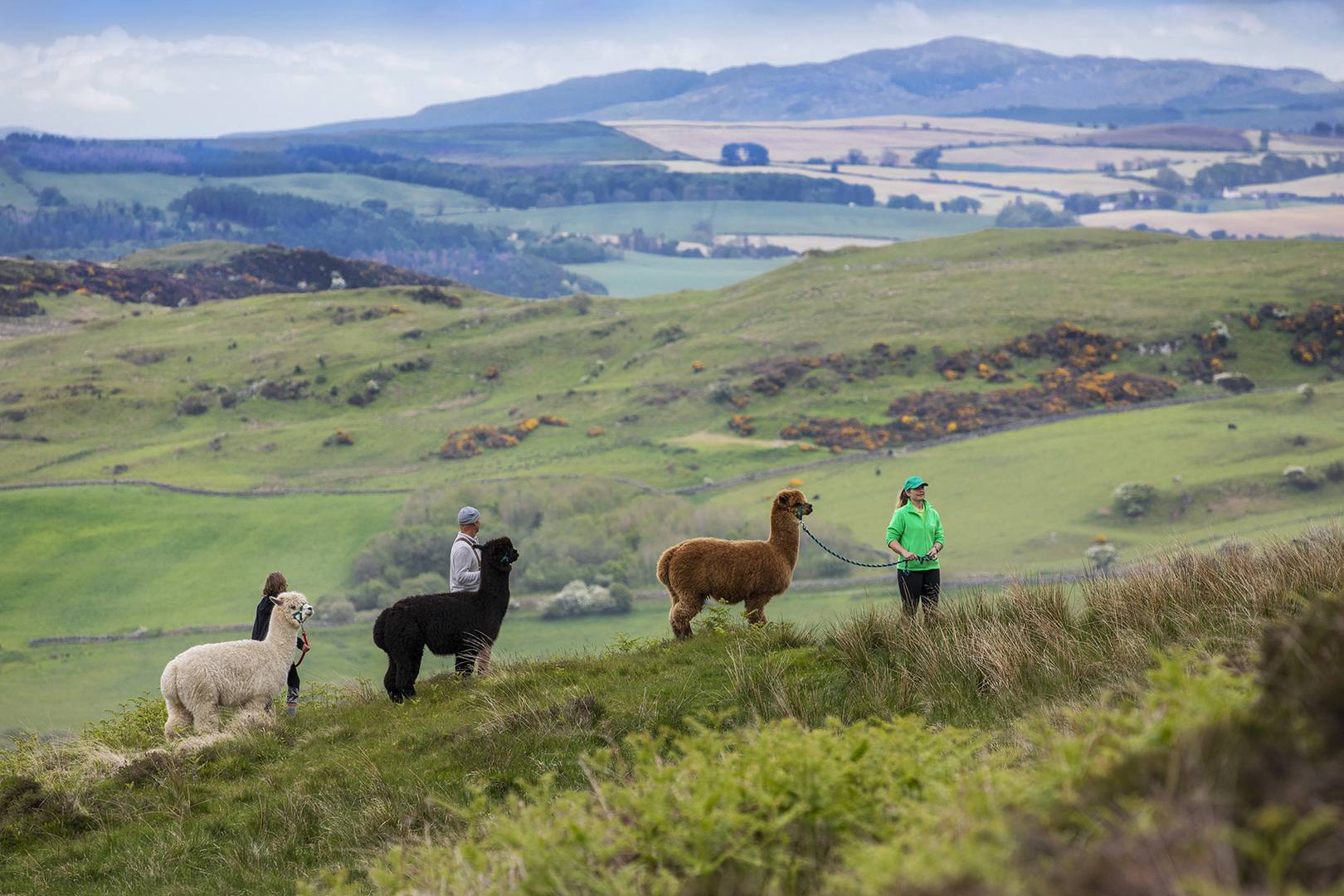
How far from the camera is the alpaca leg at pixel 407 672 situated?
1533 centimetres

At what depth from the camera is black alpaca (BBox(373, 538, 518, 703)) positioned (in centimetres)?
1515

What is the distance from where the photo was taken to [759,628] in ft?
50.5

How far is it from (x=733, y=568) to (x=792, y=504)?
118 cm

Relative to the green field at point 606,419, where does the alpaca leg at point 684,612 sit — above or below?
above

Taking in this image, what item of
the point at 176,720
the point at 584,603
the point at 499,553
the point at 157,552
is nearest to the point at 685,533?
the point at 584,603

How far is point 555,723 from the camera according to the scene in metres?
13.2

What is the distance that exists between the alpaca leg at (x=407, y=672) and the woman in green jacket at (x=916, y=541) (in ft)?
20.2

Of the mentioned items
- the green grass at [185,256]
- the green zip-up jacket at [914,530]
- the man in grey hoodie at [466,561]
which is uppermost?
the green grass at [185,256]

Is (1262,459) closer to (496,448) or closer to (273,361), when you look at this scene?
(496,448)

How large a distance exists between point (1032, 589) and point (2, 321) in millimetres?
114358

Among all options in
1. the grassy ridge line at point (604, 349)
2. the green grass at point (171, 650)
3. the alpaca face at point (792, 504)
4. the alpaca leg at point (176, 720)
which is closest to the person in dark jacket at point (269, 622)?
the alpaca leg at point (176, 720)

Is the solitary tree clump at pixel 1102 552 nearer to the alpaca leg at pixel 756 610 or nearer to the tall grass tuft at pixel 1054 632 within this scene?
the alpaca leg at pixel 756 610

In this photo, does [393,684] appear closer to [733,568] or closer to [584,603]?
[733,568]

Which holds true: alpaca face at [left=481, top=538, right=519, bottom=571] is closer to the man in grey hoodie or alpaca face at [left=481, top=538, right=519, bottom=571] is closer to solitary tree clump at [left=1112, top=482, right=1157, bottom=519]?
the man in grey hoodie
